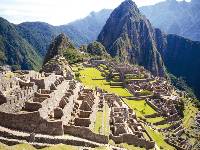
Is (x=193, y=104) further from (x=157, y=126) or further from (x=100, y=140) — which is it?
(x=100, y=140)

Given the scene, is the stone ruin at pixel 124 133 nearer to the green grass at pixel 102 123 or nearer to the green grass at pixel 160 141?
the green grass at pixel 102 123

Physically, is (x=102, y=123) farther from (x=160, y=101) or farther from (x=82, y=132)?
(x=160, y=101)

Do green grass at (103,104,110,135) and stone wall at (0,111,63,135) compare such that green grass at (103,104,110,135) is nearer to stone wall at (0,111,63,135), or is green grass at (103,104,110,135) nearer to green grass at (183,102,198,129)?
stone wall at (0,111,63,135)

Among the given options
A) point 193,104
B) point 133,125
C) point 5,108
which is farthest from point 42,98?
point 193,104

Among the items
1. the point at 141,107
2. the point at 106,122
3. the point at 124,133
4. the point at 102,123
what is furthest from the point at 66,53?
the point at 124,133

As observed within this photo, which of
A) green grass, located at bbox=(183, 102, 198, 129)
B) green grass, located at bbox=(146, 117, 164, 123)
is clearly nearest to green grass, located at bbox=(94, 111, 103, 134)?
green grass, located at bbox=(146, 117, 164, 123)

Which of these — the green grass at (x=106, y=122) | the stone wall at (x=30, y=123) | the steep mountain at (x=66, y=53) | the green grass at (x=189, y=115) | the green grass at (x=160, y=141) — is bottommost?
the green grass at (x=189, y=115)

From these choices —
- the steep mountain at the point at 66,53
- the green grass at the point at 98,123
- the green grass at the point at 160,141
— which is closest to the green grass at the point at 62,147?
the green grass at the point at 98,123
